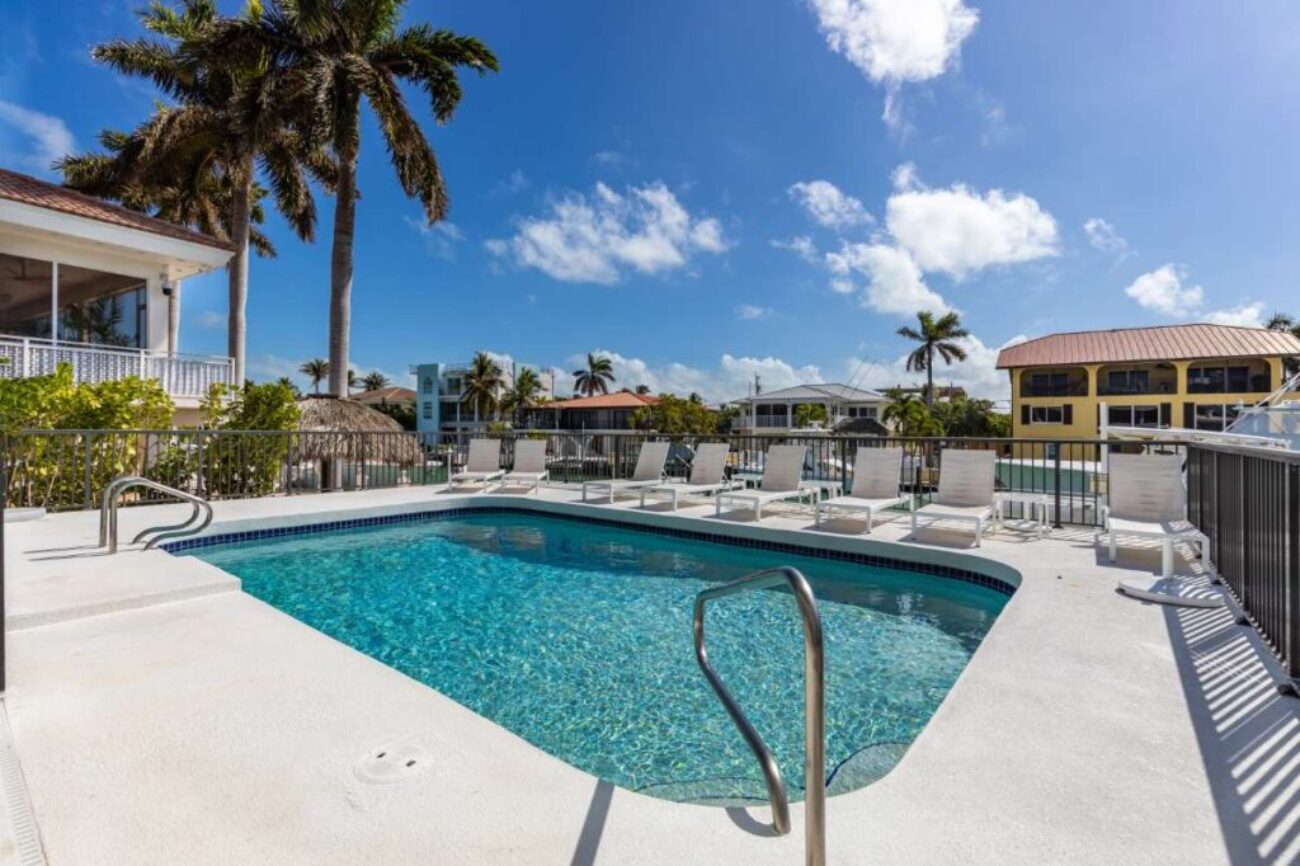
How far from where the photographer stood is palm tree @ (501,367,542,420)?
5362 centimetres

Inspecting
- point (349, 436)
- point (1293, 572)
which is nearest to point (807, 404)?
point (349, 436)

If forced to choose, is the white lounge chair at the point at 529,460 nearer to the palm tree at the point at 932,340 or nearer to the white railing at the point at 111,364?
the white railing at the point at 111,364

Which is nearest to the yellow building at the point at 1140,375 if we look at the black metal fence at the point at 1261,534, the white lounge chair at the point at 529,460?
the white lounge chair at the point at 529,460

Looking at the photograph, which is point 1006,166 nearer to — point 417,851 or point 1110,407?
point 417,851

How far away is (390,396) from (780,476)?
71.0 meters

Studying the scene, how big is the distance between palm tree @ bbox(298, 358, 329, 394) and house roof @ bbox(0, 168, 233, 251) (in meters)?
68.3

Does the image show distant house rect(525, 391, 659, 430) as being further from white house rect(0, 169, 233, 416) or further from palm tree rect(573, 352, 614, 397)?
white house rect(0, 169, 233, 416)

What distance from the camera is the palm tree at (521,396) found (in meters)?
53.6

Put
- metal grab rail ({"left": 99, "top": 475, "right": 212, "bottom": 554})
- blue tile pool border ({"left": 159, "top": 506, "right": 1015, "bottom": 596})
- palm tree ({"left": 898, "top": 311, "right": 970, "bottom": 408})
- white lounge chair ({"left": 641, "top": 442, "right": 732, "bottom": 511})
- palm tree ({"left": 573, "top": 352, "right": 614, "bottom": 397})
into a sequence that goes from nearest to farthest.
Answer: metal grab rail ({"left": 99, "top": 475, "right": 212, "bottom": 554}) → blue tile pool border ({"left": 159, "top": 506, "right": 1015, "bottom": 596}) → white lounge chair ({"left": 641, "top": 442, "right": 732, "bottom": 511}) → palm tree ({"left": 898, "top": 311, "right": 970, "bottom": 408}) → palm tree ({"left": 573, "top": 352, "right": 614, "bottom": 397})

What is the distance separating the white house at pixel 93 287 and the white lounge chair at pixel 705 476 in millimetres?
10128

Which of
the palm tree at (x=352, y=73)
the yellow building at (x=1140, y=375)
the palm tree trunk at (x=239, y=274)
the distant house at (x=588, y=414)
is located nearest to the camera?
the palm tree at (x=352, y=73)

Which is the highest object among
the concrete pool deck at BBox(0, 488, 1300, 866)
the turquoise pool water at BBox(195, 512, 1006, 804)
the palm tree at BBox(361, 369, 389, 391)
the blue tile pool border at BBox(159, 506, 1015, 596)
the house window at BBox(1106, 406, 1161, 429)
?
the palm tree at BBox(361, 369, 389, 391)

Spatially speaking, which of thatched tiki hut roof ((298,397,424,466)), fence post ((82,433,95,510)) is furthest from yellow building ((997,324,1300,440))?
fence post ((82,433,95,510))

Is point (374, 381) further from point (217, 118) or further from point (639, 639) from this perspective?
point (639, 639)
